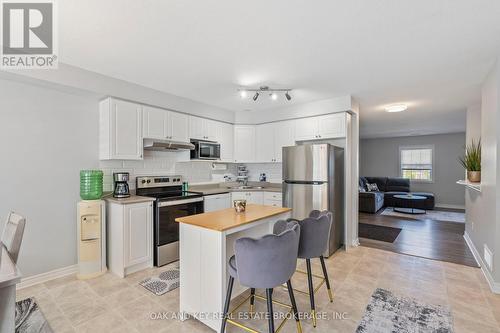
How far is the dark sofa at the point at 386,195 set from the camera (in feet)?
22.2

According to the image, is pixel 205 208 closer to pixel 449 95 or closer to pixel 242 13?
pixel 242 13

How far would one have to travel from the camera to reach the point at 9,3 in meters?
1.85

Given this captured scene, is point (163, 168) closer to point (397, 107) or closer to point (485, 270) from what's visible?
point (397, 107)

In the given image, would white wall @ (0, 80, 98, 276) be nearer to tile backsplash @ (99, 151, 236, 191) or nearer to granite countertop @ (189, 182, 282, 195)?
tile backsplash @ (99, 151, 236, 191)

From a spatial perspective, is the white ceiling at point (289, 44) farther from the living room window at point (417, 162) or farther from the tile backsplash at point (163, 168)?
the living room window at point (417, 162)

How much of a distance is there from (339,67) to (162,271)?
3.49m

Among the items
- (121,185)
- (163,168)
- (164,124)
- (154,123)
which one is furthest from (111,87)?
(163,168)

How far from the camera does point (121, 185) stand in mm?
3357

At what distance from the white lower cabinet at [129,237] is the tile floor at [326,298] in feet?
0.50

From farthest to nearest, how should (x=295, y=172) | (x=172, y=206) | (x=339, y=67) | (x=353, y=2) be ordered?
(x=295, y=172) → (x=172, y=206) → (x=339, y=67) → (x=353, y=2)

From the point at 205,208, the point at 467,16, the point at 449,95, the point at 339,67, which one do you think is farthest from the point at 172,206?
the point at 449,95

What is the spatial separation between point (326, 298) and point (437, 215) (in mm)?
6098

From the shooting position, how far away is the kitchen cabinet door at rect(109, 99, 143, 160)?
324 centimetres

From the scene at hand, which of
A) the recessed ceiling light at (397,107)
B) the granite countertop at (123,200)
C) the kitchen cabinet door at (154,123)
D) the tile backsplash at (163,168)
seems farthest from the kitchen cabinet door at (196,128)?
the recessed ceiling light at (397,107)
